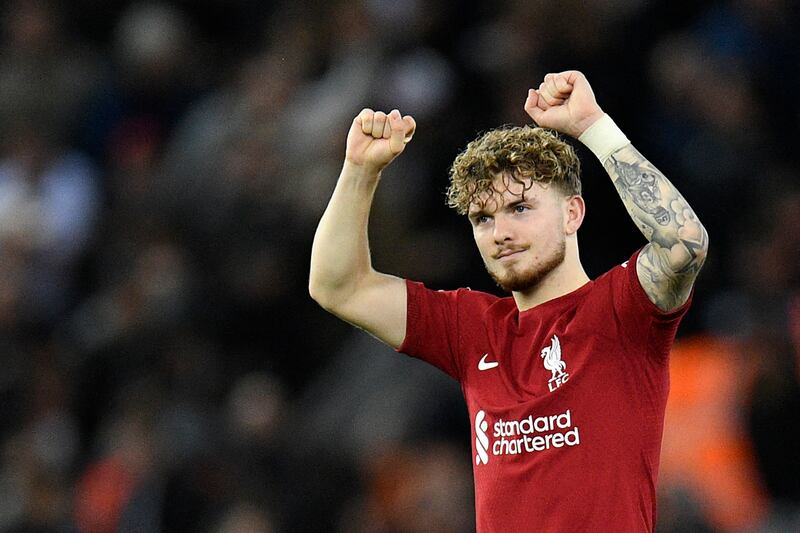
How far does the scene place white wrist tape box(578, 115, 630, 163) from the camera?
11.4ft

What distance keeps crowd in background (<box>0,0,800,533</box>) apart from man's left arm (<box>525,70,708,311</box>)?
8.09 ft

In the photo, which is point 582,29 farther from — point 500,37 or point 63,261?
point 63,261

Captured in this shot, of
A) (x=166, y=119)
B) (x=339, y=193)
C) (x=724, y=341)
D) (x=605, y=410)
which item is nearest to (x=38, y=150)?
(x=166, y=119)

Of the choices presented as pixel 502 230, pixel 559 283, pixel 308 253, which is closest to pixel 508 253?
pixel 502 230

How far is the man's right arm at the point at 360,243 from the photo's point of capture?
12.2 feet

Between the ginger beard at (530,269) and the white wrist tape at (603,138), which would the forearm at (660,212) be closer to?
the white wrist tape at (603,138)

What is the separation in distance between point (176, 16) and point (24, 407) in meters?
2.76

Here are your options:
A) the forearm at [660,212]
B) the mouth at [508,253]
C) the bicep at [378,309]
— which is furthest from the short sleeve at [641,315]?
the bicep at [378,309]

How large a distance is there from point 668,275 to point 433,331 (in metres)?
0.72

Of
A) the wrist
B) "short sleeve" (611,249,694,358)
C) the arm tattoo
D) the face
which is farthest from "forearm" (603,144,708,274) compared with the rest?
the wrist

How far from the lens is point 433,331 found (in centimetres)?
376

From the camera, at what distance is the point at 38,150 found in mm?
8625

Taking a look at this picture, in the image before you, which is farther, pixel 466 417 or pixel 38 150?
pixel 38 150

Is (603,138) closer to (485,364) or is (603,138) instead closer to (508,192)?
(508,192)
